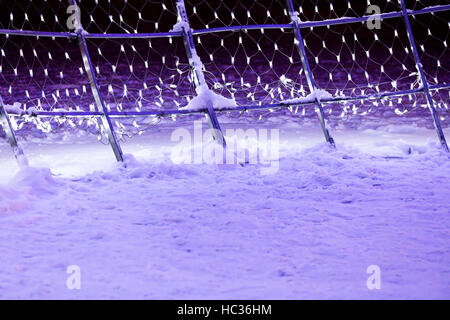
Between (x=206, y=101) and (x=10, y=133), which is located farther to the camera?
(x=206, y=101)

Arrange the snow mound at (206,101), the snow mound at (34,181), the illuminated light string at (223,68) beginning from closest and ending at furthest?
the snow mound at (34,181) → the snow mound at (206,101) → the illuminated light string at (223,68)

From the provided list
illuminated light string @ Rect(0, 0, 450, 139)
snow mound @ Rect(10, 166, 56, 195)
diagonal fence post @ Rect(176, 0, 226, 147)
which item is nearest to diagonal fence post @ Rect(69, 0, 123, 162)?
illuminated light string @ Rect(0, 0, 450, 139)

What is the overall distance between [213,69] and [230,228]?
13168 millimetres

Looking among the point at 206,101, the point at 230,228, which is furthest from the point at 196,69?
the point at 230,228

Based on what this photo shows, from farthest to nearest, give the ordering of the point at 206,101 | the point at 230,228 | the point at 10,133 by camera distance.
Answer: the point at 206,101, the point at 10,133, the point at 230,228

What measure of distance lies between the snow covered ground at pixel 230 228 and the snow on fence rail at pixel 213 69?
59cm

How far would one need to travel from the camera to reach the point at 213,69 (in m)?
15.2

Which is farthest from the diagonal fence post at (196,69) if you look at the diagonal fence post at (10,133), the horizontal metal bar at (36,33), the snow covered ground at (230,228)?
the diagonal fence post at (10,133)

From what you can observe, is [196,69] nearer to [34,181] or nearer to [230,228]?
[34,181]

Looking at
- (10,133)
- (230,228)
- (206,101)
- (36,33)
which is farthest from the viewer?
(206,101)

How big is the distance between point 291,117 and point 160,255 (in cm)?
527

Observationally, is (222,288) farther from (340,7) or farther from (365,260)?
(340,7)

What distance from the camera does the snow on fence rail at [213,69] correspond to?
4.08m

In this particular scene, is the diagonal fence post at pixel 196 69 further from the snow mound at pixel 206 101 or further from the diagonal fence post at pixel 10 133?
the diagonal fence post at pixel 10 133
